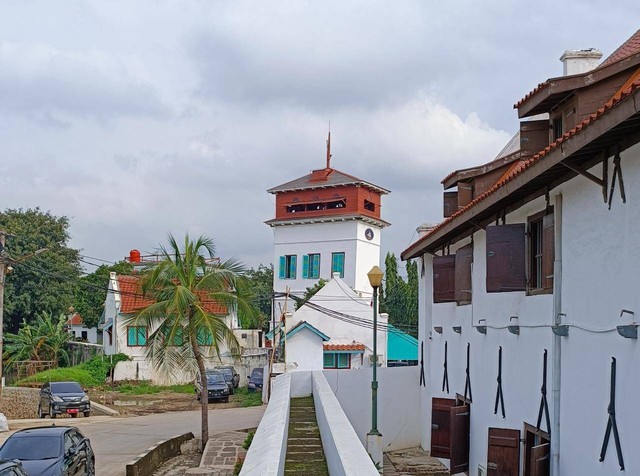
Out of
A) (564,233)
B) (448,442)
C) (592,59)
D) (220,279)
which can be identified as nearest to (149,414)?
(220,279)

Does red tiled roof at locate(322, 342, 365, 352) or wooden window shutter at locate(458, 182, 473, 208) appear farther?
red tiled roof at locate(322, 342, 365, 352)

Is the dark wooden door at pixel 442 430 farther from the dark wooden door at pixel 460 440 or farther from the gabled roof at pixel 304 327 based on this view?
the gabled roof at pixel 304 327

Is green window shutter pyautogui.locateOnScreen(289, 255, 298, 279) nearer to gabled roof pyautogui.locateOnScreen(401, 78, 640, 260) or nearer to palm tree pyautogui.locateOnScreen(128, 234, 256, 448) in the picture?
palm tree pyautogui.locateOnScreen(128, 234, 256, 448)

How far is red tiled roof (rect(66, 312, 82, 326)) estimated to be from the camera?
68625 mm

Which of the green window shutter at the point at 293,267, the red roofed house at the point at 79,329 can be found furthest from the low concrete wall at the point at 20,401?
the green window shutter at the point at 293,267

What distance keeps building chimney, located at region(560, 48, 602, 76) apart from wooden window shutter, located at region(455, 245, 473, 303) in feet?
14.8

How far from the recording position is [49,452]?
15.5m

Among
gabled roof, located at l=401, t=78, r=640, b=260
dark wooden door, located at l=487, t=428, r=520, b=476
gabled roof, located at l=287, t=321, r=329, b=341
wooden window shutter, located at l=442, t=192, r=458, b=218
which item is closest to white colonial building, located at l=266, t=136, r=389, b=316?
gabled roof, located at l=287, t=321, r=329, b=341

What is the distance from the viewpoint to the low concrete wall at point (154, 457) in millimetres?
18031

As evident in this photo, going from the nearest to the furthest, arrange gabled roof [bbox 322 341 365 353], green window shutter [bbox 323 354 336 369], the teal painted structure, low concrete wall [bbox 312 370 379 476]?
low concrete wall [bbox 312 370 379 476]
green window shutter [bbox 323 354 336 369]
gabled roof [bbox 322 341 365 353]
the teal painted structure

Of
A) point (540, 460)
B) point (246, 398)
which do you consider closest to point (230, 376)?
point (246, 398)

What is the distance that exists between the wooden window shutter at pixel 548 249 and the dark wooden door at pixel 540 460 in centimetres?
218

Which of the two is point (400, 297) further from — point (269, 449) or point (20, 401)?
point (269, 449)

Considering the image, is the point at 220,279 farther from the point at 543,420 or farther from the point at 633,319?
the point at 633,319
